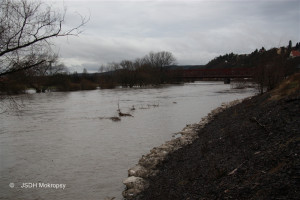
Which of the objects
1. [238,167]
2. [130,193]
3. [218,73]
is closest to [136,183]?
[130,193]

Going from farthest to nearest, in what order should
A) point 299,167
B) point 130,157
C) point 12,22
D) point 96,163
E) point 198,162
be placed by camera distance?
point 130,157, point 96,163, point 198,162, point 12,22, point 299,167

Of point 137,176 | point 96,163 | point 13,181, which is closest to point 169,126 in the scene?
point 96,163

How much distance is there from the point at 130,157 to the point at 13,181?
4.58 m

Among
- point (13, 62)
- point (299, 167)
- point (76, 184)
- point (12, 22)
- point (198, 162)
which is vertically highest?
point (12, 22)

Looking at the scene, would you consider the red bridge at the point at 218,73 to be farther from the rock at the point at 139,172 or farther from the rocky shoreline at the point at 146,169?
the rock at the point at 139,172

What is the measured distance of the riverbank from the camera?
5.02 meters

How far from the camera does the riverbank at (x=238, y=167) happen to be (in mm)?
5020

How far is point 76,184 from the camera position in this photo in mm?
8656

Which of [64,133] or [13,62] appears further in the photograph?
[64,133]

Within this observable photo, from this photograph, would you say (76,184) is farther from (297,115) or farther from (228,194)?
(297,115)

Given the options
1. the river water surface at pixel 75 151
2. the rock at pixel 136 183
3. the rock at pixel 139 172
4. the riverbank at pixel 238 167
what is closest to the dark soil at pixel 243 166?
the riverbank at pixel 238 167

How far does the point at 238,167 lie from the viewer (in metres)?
6.39

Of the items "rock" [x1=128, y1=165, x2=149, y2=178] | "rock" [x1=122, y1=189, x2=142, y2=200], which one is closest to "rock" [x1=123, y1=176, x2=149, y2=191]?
"rock" [x1=122, y1=189, x2=142, y2=200]

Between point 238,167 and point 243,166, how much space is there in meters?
0.12
